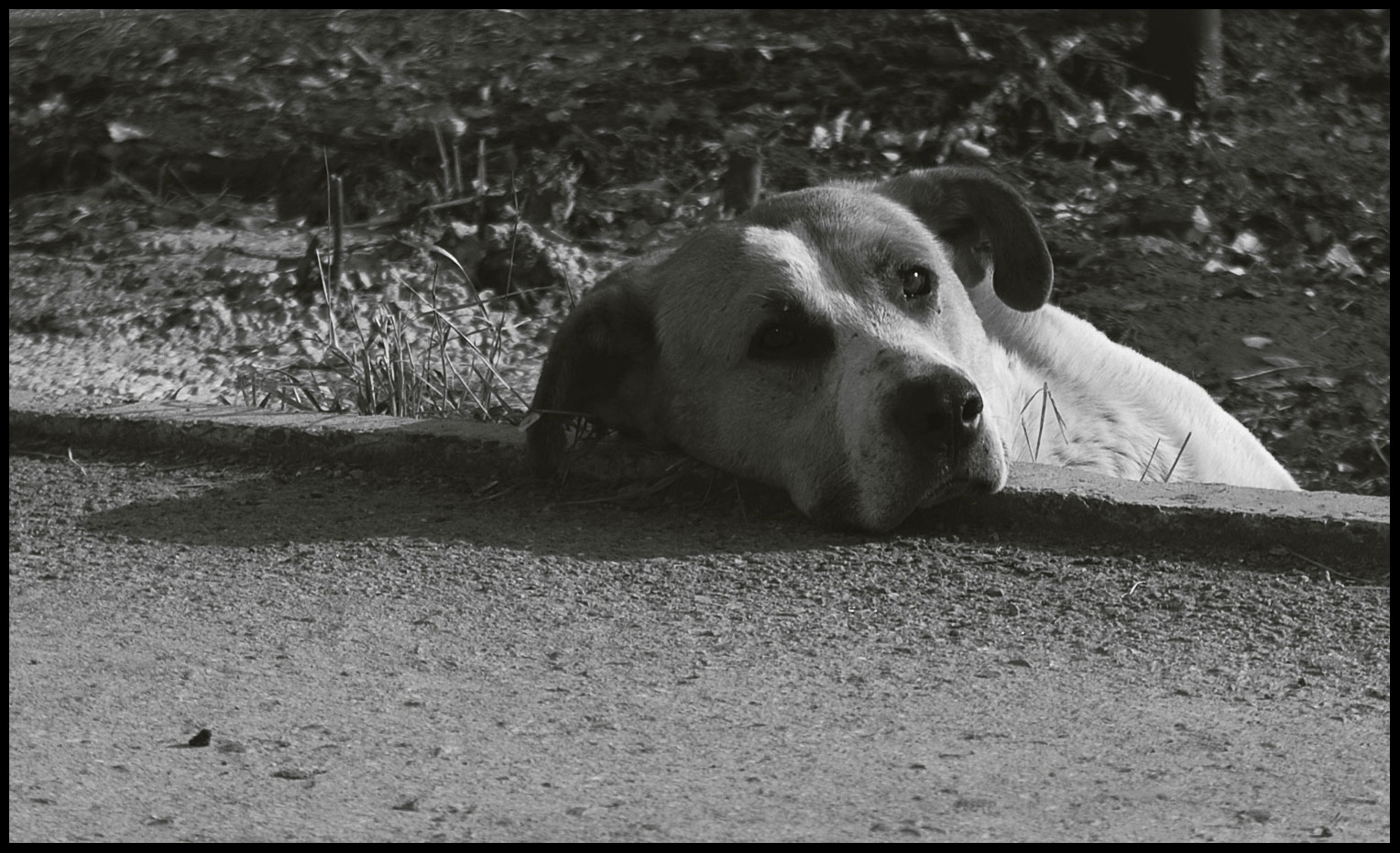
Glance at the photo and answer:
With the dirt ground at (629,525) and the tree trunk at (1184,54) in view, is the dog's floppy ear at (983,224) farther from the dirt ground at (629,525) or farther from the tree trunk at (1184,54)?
the tree trunk at (1184,54)

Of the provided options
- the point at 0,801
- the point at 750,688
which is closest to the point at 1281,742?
the point at 750,688

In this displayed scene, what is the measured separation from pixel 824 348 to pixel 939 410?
0.44 meters

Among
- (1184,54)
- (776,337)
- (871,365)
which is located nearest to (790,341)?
(776,337)

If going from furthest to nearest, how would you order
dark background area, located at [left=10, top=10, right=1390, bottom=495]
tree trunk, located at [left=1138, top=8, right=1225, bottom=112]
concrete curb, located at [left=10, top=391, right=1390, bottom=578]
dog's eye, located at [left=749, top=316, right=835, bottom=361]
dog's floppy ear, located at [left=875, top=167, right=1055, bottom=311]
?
tree trunk, located at [left=1138, top=8, right=1225, bottom=112] → dark background area, located at [left=10, top=10, right=1390, bottom=495] → dog's floppy ear, located at [left=875, top=167, right=1055, bottom=311] → dog's eye, located at [left=749, top=316, right=835, bottom=361] → concrete curb, located at [left=10, top=391, right=1390, bottom=578]

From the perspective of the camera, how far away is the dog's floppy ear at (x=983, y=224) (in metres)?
4.95

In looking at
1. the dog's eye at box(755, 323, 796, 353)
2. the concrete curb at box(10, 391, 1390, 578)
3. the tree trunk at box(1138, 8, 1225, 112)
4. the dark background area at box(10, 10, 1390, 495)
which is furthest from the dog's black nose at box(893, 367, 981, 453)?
the tree trunk at box(1138, 8, 1225, 112)

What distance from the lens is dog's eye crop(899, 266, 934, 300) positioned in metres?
4.51

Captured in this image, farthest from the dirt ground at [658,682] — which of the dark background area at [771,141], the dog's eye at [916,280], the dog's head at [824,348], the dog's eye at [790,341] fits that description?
the dark background area at [771,141]

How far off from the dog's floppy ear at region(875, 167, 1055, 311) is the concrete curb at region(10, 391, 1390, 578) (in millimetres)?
710

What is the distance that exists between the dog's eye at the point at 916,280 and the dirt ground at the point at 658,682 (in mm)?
653

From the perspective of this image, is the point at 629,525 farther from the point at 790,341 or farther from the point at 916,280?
the point at 916,280

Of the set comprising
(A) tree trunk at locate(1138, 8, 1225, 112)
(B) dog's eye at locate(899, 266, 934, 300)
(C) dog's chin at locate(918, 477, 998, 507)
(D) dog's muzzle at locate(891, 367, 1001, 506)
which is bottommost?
(A) tree trunk at locate(1138, 8, 1225, 112)

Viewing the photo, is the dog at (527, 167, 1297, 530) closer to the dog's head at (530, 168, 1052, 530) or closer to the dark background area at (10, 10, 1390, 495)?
the dog's head at (530, 168, 1052, 530)

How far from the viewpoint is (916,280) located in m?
4.54
